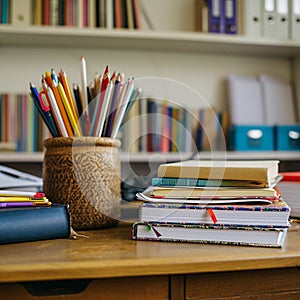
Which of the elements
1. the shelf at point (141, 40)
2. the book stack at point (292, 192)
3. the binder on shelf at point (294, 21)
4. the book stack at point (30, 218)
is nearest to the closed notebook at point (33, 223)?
the book stack at point (30, 218)

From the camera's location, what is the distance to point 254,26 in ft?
7.27

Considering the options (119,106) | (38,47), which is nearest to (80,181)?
(119,106)

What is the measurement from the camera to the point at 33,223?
69cm

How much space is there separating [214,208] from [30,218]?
0.27 meters

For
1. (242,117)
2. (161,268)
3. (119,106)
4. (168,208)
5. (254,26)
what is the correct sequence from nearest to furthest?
(161,268) → (168,208) → (119,106) → (254,26) → (242,117)

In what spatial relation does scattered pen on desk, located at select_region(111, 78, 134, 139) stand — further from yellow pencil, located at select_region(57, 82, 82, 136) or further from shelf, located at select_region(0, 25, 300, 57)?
shelf, located at select_region(0, 25, 300, 57)

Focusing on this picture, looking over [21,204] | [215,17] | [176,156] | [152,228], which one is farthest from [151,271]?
[215,17]

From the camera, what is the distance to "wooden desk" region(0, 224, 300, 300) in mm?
548

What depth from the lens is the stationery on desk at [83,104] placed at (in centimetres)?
79

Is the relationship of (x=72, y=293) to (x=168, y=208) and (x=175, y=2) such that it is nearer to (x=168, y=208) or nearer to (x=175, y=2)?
(x=168, y=208)

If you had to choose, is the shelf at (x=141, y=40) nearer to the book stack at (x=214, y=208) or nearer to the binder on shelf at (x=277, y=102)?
the binder on shelf at (x=277, y=102)

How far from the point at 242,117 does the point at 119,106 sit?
5.37ft

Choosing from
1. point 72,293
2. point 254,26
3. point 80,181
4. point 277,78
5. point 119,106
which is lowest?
point 72,293

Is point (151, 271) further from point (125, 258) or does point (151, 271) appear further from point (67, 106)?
point (67, 106)
